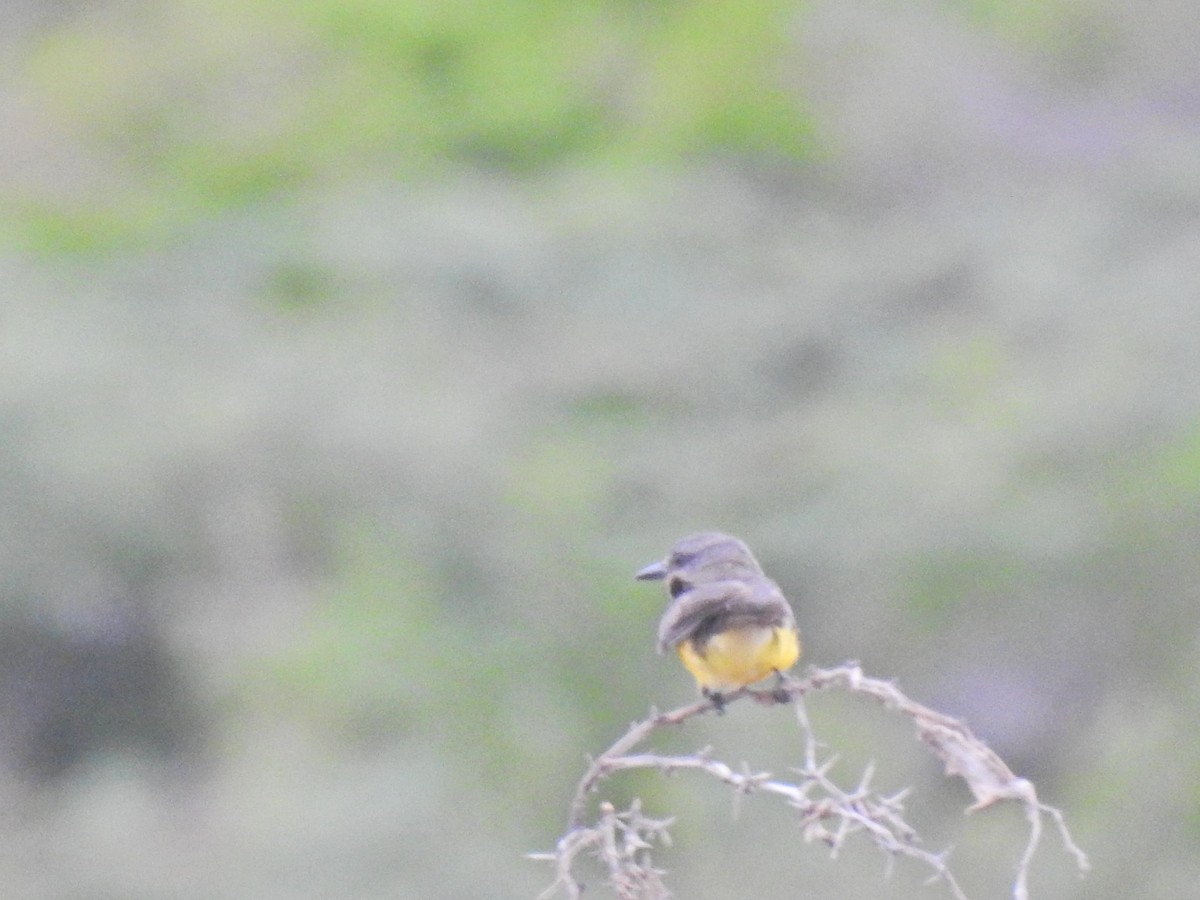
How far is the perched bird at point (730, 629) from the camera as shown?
392 cm

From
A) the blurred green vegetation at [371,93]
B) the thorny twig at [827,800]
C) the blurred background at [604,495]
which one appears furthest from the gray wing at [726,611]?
the blurred green vegetation at [371,93]

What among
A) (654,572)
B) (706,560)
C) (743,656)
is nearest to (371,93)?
(654,572)

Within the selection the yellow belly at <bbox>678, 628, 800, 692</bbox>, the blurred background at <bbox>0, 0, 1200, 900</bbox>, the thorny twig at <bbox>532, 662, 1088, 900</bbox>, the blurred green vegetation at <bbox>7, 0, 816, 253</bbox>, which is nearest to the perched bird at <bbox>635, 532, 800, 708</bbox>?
the yellow belly at <bbox>678, 628, 800, 692</bbox>

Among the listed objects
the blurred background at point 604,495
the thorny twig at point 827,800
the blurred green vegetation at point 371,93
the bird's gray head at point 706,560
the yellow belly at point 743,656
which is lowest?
the thorny twig at point 827,800

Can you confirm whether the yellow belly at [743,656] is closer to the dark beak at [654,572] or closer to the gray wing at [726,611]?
the gray wing at [726,611]

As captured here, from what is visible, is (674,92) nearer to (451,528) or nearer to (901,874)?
(451,528)

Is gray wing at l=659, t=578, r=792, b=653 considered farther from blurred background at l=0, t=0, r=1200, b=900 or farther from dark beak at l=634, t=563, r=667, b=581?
blurred background at l=0, t=0, r=1200, b=900

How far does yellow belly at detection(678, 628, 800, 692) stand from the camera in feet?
13.0

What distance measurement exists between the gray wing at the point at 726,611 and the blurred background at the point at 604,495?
5.55 meters

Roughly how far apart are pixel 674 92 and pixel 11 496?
38.4 feet

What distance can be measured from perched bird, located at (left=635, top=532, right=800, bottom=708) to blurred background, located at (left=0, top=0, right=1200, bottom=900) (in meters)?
5.40

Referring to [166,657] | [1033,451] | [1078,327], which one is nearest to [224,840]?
[166,657]

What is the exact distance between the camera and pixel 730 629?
3.96 meters

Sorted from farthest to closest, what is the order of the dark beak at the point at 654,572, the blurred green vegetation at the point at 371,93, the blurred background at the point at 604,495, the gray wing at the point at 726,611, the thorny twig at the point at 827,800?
the blurred green vegetation at the point at 371,93
the blurred background at the point at 604,495
the dark beak at the point at 654,572
the gray wing at the point at 726,611
the thorny twig at the point at 827,800
